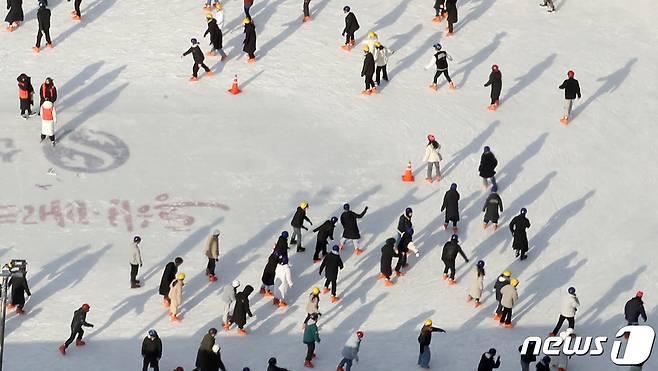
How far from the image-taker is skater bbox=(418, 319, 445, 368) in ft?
101

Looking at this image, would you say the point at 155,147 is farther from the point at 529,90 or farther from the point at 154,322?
the point at 529,90

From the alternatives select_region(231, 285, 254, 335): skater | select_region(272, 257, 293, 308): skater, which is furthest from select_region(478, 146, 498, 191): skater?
select_region(231, 285, 254, 335): skater

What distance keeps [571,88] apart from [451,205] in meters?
6.31

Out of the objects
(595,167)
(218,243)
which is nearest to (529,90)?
(595,167)

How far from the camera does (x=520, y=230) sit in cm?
3416

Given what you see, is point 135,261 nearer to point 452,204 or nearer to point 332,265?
point 332,265

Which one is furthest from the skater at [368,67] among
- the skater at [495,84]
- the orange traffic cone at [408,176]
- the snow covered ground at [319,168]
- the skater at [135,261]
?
the skater at [135,261]

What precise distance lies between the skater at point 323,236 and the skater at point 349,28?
361 inches

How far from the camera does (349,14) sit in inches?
1634

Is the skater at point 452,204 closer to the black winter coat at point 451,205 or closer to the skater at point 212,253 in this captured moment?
A: the black winter coat at point 451,205

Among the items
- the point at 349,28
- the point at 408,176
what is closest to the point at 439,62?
the point at 349,28

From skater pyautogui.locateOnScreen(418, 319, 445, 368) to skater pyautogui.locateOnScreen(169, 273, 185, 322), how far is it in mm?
5308

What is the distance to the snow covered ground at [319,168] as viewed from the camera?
1277 inches

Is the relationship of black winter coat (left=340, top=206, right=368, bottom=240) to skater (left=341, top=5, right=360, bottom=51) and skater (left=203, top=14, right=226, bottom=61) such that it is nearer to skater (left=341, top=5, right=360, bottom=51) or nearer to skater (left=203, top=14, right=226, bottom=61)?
skater (left=203, top=14, right=226, bottom=61)
